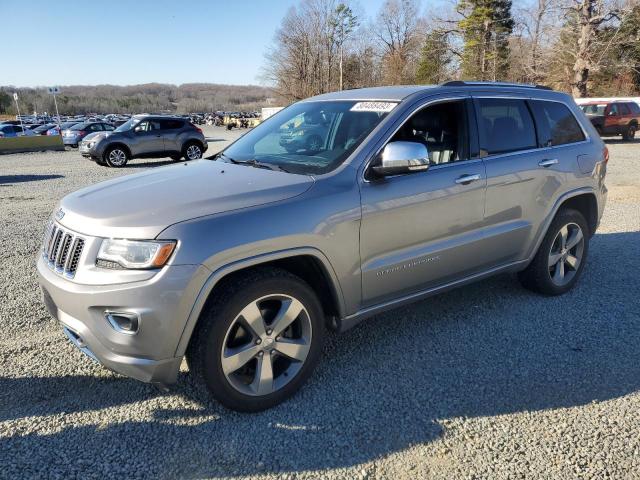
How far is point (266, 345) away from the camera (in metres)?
2.86

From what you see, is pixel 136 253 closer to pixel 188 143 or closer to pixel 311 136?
pixel 311 136

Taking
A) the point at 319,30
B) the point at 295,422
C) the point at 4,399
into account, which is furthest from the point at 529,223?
the point at 319,30

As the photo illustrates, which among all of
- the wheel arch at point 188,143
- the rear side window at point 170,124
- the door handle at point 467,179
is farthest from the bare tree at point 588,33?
the door handle at point 467,179

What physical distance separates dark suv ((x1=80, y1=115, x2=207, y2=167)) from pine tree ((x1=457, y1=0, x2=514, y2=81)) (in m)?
40.0

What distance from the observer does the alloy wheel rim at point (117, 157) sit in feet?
54.0

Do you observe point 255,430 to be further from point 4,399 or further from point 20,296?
point 20,296

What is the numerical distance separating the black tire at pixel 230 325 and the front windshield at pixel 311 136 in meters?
0.74

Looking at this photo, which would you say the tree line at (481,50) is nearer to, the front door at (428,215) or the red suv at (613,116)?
the red suv at (613,116)

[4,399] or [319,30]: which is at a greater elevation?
[319,30]

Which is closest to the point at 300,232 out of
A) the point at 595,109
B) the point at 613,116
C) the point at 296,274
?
the point at 296,274

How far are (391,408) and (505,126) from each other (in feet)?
7.98

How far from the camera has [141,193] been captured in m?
2.93

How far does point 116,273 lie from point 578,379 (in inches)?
112

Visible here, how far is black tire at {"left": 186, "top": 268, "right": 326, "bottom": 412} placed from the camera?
103 inches
